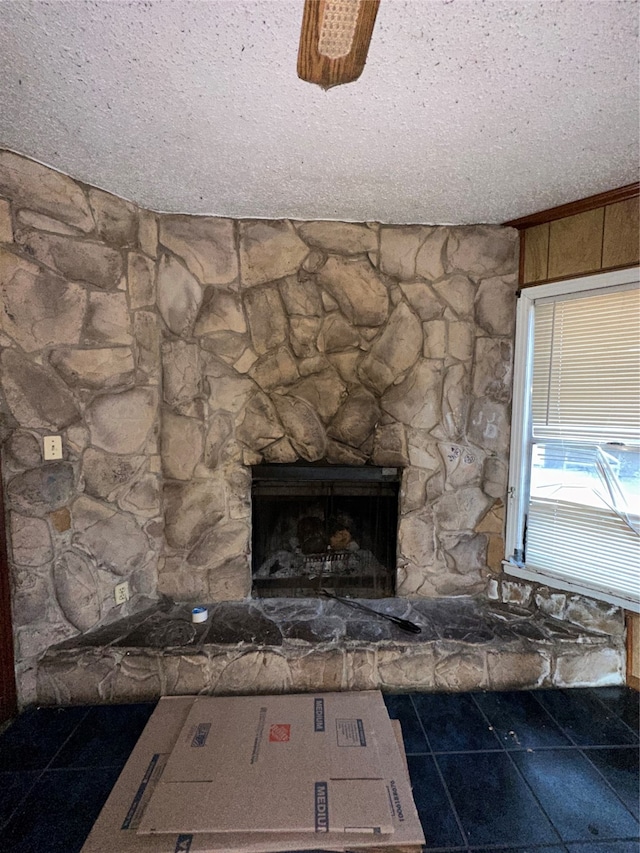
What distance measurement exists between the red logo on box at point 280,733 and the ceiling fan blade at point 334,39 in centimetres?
202

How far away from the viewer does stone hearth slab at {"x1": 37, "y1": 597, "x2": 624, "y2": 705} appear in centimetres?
164

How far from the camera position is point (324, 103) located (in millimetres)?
1133

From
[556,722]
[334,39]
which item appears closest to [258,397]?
[334,39]

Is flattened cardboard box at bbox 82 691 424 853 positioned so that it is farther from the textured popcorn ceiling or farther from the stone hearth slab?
the textured popcorn ceiling

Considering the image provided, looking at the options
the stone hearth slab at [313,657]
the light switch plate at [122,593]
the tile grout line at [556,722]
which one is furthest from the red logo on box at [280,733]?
the tile grout line at [556,722]

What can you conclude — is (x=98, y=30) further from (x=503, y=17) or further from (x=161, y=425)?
(x=161, y=425)

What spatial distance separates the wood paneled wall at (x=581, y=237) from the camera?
5.33 ft

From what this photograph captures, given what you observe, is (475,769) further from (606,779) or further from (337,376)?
(337,376)

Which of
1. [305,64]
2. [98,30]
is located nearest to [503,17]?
[305,64]

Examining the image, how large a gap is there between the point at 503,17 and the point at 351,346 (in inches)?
47.8

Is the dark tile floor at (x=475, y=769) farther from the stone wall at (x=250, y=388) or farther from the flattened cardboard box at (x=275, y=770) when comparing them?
the stone wall at (x=250, y=388)

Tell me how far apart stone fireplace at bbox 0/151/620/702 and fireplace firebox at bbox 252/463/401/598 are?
0.03m

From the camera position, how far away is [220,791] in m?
1.23

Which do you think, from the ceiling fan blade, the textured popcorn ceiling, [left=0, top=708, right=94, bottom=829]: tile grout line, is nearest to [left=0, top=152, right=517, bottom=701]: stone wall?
the textured popcorn ceiling
